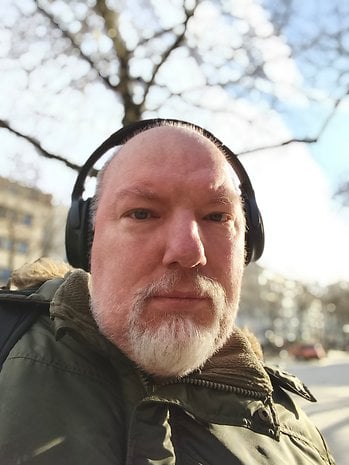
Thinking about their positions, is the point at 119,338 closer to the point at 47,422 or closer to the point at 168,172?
the point at 47,422

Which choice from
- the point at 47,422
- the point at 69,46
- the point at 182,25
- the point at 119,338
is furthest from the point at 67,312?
the point at 182,25

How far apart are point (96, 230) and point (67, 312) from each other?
301 millimetres

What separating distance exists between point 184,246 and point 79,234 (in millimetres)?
604

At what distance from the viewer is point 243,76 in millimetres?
5945

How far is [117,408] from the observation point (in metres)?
1.03

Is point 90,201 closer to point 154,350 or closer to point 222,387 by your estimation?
point 154,350

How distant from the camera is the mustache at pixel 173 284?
43.7 inches

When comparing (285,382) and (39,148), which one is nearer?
(285,382)

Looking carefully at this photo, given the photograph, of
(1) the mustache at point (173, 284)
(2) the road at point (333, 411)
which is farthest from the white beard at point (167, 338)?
(2) the road at point (333, 411)

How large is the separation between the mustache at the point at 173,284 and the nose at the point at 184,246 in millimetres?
27

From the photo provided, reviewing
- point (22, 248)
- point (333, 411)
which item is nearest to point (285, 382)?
point (333, 411)

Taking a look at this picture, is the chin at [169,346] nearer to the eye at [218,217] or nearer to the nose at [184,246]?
the nose at [184,246]

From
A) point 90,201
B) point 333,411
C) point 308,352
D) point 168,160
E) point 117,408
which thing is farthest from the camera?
point 308,352

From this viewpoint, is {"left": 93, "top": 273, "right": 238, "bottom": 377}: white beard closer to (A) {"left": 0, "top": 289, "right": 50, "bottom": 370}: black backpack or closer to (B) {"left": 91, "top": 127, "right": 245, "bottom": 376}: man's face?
(B) {"left": 91, "top": 127, "right": 245, "bottom": 376}: man's face
